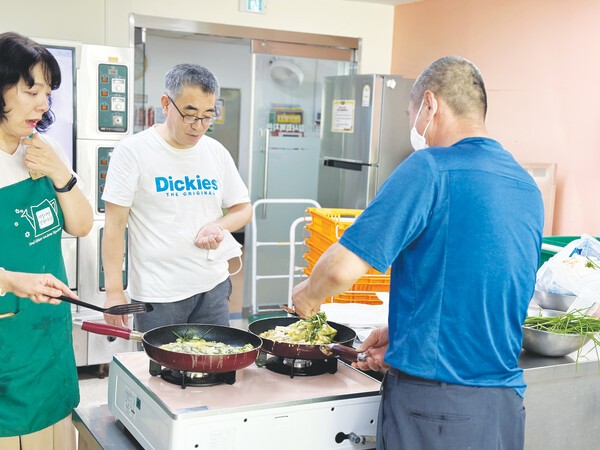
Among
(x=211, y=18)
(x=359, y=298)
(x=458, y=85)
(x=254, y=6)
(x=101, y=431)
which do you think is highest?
(x=254, y=6)

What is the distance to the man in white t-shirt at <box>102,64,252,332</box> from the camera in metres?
2.54

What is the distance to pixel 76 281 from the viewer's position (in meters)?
4.19

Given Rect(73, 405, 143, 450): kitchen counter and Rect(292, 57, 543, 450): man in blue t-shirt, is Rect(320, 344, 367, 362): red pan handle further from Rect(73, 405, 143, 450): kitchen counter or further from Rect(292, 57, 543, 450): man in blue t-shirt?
Rect(73, 405, 143, 450): kitchen counter

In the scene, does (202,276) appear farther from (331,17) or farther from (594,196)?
(331,17)

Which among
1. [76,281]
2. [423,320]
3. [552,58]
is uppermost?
[552,58]

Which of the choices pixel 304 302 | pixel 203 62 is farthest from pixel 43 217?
pixel 203 62

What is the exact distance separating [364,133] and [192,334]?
370 cm

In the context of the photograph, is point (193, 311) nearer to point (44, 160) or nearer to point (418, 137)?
point (44, 160)

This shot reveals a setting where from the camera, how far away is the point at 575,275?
8.25 ft

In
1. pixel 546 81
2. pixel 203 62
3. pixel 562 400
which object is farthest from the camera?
pixel 203 62

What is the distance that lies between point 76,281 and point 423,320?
9.87ft

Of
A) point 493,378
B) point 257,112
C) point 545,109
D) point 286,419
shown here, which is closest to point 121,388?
point 286,419

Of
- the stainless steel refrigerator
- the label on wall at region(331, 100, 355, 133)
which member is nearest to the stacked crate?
the stainless steel refrigerator

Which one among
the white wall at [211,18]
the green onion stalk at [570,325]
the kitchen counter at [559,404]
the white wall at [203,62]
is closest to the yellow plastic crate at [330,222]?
the green onion stalk at [570,325]
